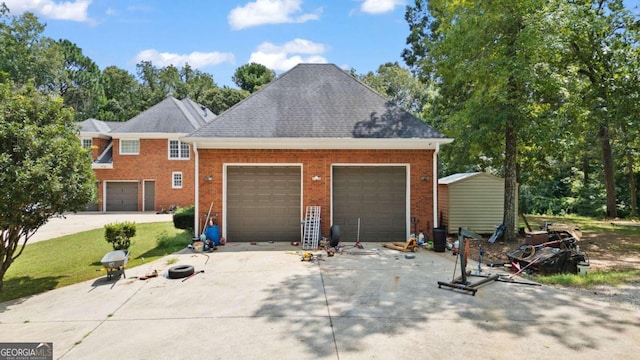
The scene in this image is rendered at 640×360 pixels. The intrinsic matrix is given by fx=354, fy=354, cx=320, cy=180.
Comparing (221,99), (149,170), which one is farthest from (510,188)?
(221,99)

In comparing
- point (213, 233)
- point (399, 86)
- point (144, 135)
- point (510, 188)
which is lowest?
point (213, 233)

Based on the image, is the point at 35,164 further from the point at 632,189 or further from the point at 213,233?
the point at 632,189

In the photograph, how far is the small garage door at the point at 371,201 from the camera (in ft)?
36.8

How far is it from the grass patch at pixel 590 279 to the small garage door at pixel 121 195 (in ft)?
75.4

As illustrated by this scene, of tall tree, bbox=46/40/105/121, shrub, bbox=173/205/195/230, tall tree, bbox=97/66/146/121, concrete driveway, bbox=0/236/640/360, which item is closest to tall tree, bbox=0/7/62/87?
tall tree, bbox=46/40/105/121

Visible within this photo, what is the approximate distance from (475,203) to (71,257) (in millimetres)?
12981

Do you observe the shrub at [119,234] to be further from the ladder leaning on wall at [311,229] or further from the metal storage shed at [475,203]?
the metal storage shed at [475,203]

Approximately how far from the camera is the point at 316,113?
11750 mm

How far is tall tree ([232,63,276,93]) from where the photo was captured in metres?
50.4

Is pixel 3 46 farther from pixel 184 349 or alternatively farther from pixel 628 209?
pixel 628 209

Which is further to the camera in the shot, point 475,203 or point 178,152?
point 178,152

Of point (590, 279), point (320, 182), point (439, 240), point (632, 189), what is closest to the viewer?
point (590, 279)

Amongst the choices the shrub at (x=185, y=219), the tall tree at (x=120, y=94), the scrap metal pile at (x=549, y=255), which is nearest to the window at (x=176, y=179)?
the shrub at (x=185, y=219)

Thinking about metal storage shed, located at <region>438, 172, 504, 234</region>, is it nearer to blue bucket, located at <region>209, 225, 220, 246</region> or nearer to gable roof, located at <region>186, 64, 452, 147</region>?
gable roof, located at <region>186, 64, 452, 147</region>
